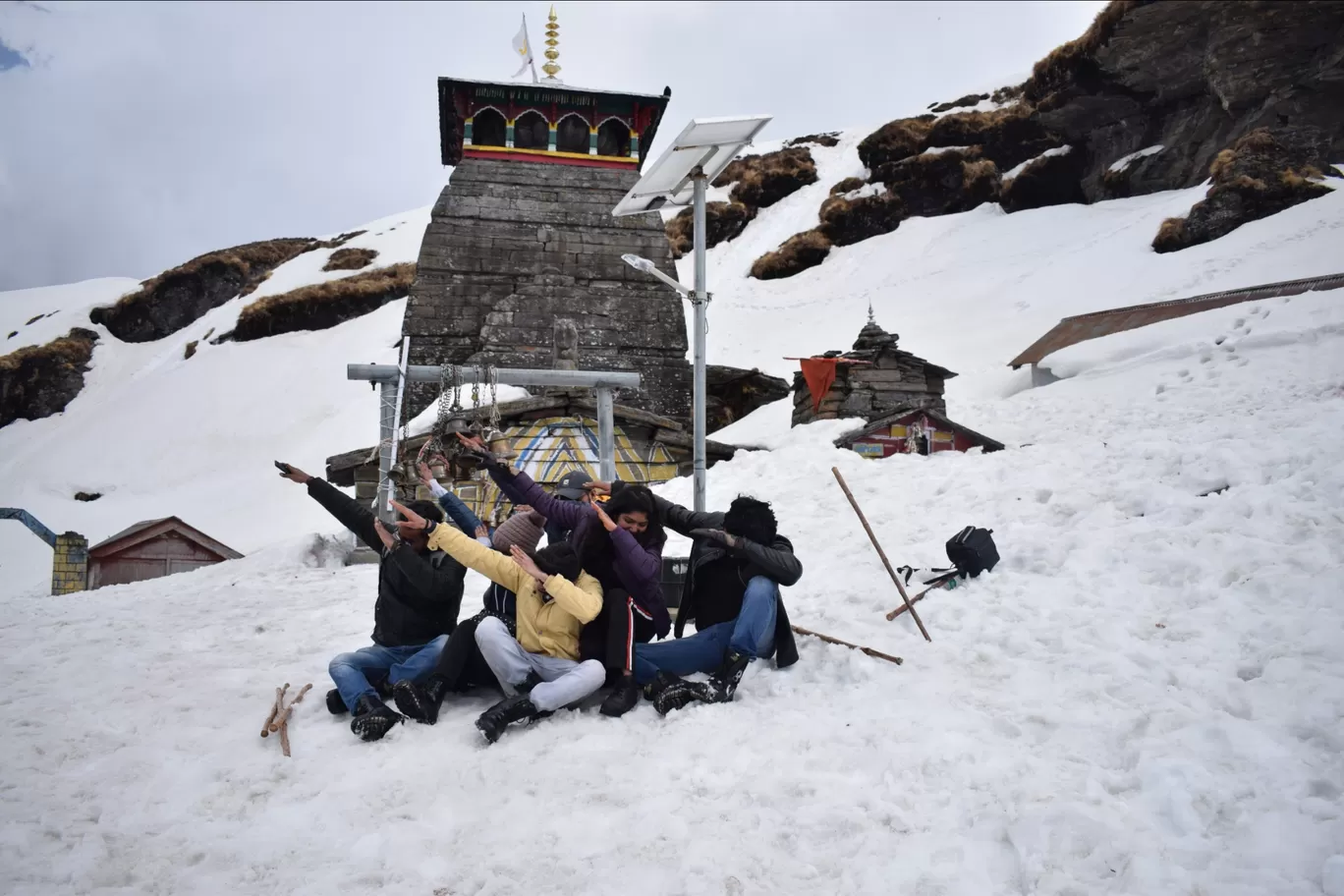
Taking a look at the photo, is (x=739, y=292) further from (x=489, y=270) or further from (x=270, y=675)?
(x=270, y=675)

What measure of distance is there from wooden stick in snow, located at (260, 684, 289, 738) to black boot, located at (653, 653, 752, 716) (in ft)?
7.42

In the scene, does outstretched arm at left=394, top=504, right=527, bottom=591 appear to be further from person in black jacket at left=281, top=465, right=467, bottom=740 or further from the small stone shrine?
the small stone shrine

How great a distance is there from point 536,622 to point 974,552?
3.62 metres

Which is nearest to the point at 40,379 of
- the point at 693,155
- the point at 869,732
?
the point at 693,155

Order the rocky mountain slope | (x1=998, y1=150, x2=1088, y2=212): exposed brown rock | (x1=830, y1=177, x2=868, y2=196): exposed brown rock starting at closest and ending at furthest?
the rocky mountain slope, (x1=998, y1=150, x2=1088, y2=212): exposed brown rock, (x1=830, y1=177, x2=868, y2=196): exposed brown rock

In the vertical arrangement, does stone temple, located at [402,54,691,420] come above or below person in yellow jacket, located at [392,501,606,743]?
above

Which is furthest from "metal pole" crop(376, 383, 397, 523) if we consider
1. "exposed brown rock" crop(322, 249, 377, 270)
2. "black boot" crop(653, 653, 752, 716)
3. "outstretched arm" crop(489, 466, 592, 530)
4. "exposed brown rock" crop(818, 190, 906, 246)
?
"exposed brown rock" crop(322, 249, 377, 270)

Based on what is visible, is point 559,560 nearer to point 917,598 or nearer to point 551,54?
point 917,598

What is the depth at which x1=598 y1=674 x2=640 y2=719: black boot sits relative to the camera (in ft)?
15.9

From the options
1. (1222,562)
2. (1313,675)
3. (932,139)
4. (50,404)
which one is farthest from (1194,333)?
(50,404)

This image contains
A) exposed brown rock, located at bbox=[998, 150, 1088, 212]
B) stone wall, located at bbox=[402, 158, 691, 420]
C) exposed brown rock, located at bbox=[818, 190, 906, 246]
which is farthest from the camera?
exposed brown rock, located at bbox=[818, 190, 906, 246]

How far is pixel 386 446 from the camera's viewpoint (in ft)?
24.8

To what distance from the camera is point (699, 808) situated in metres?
3.80

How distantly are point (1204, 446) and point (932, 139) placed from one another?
41928 mm
